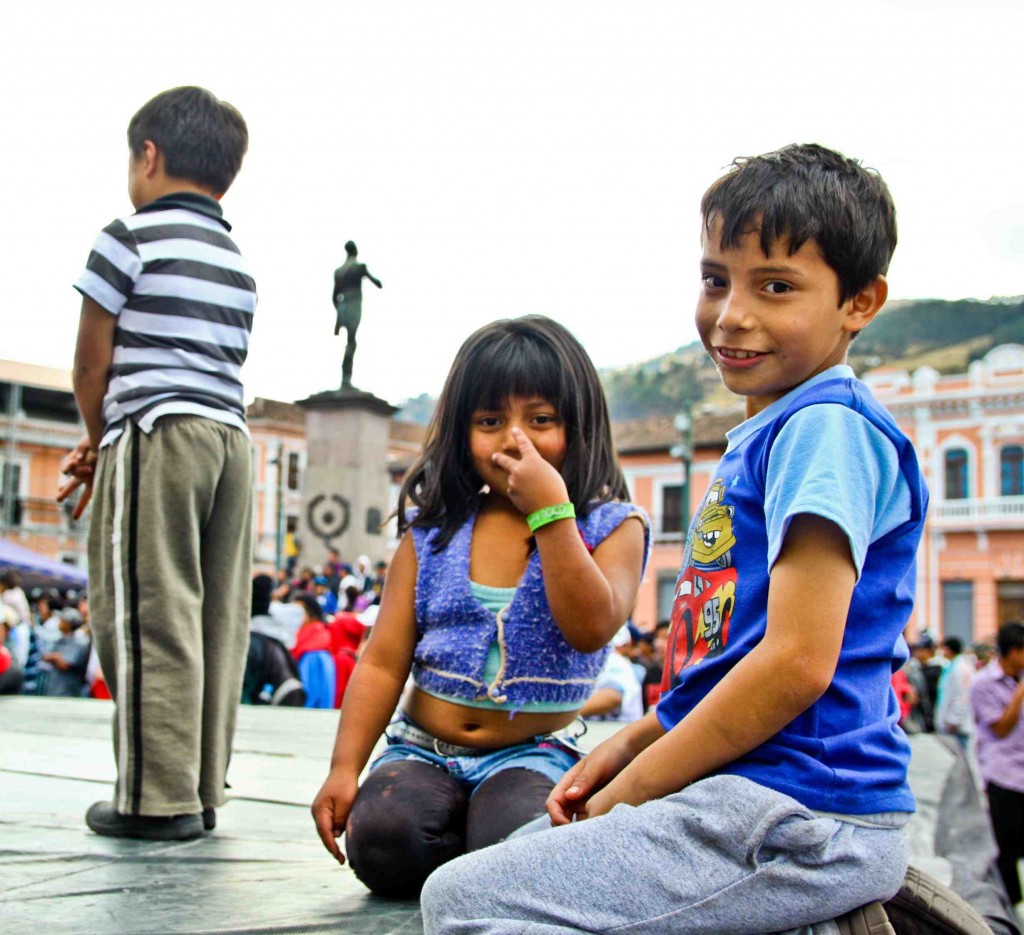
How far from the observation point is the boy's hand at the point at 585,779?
1719 mm

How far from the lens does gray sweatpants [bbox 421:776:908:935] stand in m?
1.44

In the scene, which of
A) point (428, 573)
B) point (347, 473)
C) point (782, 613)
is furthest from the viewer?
point (347, 473)

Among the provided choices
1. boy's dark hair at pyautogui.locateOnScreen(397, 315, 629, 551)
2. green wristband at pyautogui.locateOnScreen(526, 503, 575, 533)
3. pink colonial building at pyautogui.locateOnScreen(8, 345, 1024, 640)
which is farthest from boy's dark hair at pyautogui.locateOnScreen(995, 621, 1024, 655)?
pink colonial building at pyautogui.locateOnScreen(8, 345, 1024, 640)

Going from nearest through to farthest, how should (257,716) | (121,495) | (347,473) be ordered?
(121,495) < (257,716) < (347,473)

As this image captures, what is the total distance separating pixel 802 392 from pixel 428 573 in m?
1.16

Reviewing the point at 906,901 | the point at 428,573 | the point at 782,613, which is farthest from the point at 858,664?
the point at 428,573

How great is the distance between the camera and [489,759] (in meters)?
2.49

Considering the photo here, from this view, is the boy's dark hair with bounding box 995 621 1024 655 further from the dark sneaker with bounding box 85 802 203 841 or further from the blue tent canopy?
the blue tent canopy

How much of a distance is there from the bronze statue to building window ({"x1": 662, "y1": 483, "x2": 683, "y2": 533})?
29.5 meters

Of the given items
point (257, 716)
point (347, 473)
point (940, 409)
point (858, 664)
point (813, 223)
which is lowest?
point (257, 716)

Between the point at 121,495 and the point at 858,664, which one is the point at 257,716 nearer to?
the point at 121,495

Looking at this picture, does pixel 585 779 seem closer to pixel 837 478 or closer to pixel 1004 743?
pixel 837 478

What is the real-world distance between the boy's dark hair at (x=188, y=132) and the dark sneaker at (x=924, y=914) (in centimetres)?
244

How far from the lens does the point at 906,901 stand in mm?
1639
